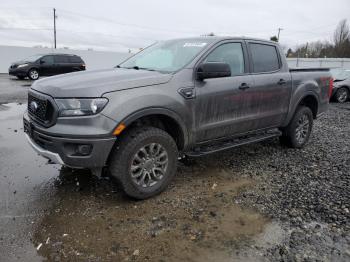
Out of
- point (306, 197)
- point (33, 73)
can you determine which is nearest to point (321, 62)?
point (33, 73)

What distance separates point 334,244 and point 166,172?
1.88 metres

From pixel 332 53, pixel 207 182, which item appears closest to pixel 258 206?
pixel 207 182

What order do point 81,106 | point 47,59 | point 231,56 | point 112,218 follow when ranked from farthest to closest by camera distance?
1. point 47,59
2. point 231,56
3. point 112,218
4. point 81,106

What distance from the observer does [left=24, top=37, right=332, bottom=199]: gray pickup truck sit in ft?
11.3

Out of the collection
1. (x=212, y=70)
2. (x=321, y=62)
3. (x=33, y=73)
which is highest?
(x=321, y=62)

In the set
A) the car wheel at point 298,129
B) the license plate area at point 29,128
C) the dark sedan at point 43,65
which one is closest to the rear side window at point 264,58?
the car wheel at point 298,129

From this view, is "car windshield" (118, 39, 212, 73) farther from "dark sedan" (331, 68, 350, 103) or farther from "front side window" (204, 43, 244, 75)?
"dark sedan" (331, 68, 350, 103)

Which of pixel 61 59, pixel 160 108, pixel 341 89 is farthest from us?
pixel 61 59

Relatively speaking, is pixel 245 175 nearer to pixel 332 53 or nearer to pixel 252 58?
pixel 252 58

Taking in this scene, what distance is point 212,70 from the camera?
4062 mm

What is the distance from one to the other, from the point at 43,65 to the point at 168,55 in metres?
16.8

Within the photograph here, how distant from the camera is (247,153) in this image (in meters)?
5.89

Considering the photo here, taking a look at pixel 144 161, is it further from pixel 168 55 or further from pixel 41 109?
pixel 168 55

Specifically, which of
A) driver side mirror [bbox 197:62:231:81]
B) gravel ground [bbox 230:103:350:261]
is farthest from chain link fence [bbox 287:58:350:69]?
driver side mirror [bbox 197:62:231:81]
